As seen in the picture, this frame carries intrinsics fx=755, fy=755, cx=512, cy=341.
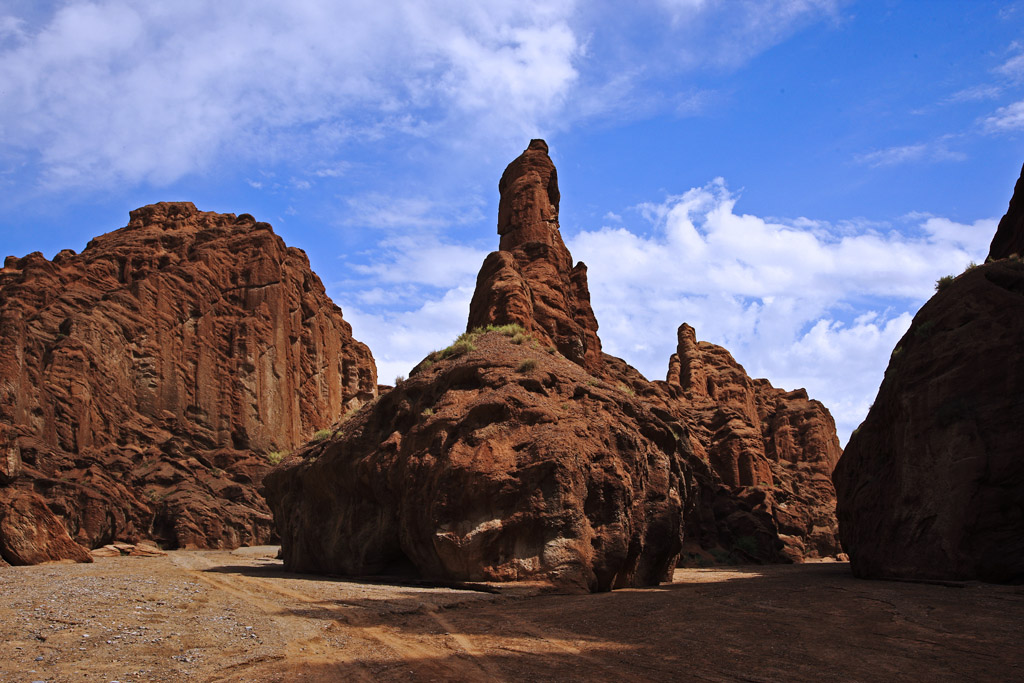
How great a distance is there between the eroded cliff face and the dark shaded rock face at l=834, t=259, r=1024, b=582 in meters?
0.02

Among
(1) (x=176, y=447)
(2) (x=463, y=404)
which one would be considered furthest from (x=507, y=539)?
(1) (x=176, y=447)

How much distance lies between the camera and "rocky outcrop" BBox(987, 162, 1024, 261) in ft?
89.2

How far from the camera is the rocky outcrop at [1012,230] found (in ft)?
89.2

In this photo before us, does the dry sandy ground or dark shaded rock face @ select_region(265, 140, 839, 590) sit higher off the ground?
dark shaded rock face @ select_region(265, 140, 839, 590)

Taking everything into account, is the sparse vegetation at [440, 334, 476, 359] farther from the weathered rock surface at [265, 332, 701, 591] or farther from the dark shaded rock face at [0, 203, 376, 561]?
the dark shaded rock face at [0, 203, 376, 561]

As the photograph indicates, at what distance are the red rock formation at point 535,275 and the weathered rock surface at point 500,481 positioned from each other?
3.34 metres

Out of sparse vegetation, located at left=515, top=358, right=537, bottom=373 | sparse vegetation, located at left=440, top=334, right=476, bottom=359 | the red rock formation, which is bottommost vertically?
sparse vegetation, located at left=515, top=358, right=537, bottom=373

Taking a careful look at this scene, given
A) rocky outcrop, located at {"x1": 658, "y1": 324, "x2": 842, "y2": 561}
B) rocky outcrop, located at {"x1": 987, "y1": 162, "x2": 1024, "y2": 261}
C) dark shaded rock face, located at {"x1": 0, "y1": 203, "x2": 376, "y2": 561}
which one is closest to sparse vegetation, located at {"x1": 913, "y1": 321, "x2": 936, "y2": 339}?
rocky outcrop, located at {"x1": 987, "y1": 162, "x2": 1024, "y2": 261}

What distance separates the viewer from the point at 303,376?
249 feet

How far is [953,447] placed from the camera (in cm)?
1775

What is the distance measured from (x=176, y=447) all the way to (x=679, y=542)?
153 feet

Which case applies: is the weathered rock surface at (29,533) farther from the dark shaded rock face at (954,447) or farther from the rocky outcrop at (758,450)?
the rocky outcrop at (758,450)

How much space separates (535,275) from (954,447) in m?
17.4

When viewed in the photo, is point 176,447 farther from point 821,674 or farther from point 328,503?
point 821,674
